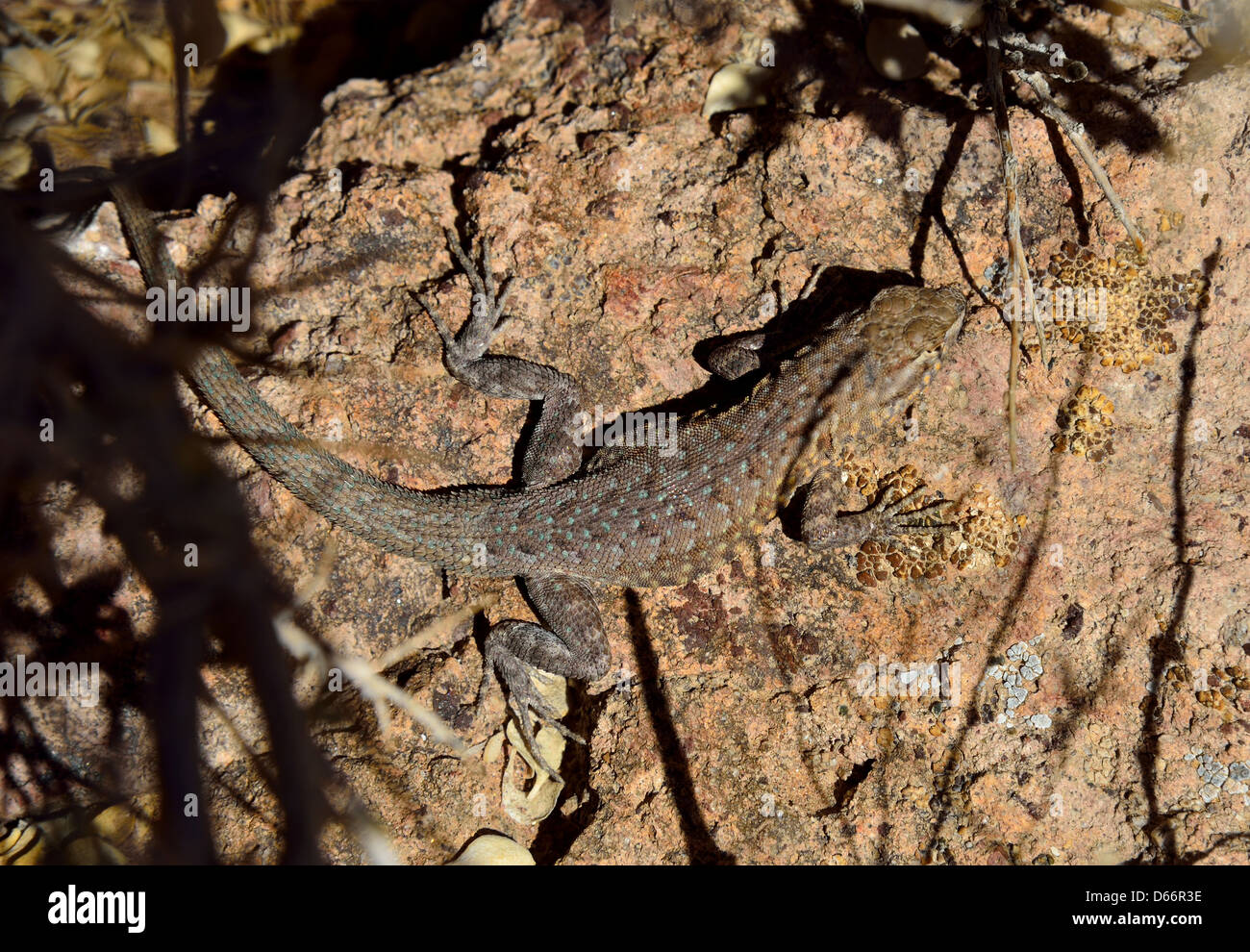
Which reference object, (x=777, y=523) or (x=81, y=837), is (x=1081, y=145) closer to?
(x=777, y=523)

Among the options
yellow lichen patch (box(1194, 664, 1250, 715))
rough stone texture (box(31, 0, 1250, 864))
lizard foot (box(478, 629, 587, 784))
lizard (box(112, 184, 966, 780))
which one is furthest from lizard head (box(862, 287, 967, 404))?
lizard foot (box(478, 629, 587, 784))

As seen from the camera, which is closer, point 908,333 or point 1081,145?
point 1081,145

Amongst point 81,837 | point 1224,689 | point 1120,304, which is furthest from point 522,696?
point 1120,304

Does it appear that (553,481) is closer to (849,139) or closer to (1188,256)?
(849,139)

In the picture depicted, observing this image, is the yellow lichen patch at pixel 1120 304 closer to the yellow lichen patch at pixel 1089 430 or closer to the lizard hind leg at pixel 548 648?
the yellow lichen patch at pixel 1089 430

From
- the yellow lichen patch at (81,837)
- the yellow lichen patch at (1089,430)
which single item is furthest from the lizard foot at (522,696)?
the yellow lichen patch at (1089,430)
